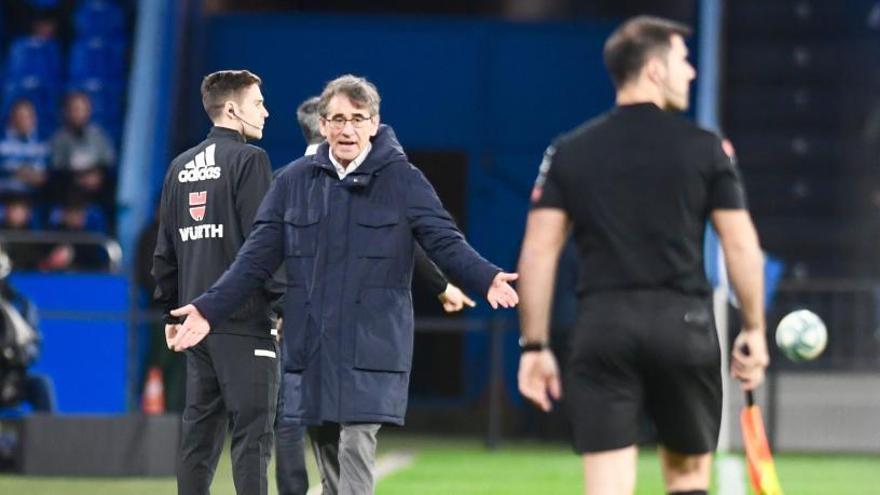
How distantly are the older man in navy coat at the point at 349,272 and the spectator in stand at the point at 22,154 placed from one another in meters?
12.0

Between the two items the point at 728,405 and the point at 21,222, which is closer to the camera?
the point at 728,405

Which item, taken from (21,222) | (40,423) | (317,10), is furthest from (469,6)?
(40,423)

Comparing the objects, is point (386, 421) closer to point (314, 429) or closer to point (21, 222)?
point (314, 429)

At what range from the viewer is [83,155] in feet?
66.6

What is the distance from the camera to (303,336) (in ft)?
27.3

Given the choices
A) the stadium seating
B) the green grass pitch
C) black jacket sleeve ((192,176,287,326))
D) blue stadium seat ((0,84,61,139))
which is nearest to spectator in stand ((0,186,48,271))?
blue stadium seat ((0,84,61,139))

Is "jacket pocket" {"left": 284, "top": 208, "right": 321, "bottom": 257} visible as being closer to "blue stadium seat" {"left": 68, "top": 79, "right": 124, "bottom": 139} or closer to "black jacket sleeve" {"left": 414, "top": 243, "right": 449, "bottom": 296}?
"black jacket sleeve" {"left": 414, "top": 243, "right": 449, "bottom": 296}

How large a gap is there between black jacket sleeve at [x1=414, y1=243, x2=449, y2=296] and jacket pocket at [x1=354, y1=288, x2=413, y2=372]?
2.93 ft

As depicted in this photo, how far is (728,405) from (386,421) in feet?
32.7

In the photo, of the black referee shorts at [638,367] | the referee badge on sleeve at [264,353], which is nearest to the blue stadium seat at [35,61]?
the referee badge on sleeve at [264,353]

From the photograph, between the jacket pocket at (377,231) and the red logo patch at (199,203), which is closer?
the jacket pocket at (377,231)

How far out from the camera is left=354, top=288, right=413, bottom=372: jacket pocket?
8.23 m

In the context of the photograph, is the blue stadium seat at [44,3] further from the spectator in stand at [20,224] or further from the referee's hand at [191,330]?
the referee's hand at [191,330]

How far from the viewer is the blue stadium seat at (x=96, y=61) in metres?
22.1
